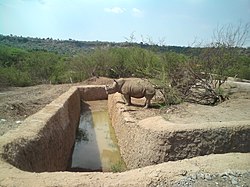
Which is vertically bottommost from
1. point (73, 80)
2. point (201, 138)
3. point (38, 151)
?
point (73, 80)

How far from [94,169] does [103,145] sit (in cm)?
251

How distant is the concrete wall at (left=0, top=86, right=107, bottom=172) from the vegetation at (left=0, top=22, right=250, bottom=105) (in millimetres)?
4855

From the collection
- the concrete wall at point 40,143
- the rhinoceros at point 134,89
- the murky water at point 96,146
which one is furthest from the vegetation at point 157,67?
the concrete wall at point 40,143

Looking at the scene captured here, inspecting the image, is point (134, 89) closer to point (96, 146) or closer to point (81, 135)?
point (96, 146)

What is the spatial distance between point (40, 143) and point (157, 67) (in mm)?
9958

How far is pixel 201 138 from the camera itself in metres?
7.00

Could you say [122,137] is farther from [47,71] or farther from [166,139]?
[47,71]

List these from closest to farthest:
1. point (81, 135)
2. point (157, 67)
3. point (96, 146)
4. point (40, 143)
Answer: point (40, 143)
point (96, 146)
point (81, 135)
point (157, 67)

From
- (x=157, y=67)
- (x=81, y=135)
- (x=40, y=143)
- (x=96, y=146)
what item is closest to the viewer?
(x=40, y=143)

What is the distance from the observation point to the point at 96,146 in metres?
11.8

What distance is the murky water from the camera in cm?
962

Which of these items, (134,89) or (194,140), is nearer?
(194,140)

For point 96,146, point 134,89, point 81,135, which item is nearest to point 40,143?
point 96,146

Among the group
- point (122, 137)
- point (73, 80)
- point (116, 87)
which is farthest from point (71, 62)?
point (122, 137)
